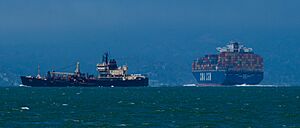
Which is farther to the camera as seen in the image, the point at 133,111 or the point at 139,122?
the point at 133,111

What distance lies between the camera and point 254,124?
298 ft

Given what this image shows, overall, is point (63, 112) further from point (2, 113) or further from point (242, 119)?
point (242, 119)

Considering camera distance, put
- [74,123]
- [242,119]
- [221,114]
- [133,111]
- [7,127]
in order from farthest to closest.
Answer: [133,111], [221,114], [242,119], [74,123], [7,127]

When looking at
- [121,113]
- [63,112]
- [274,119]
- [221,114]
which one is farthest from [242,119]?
[63,112]

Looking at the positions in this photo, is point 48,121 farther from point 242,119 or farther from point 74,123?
point 242,119

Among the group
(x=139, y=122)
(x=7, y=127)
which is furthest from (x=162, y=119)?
(x=7, y=127)

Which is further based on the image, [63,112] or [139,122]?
[63,112]

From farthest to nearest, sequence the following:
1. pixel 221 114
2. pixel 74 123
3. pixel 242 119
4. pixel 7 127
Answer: pixel 221 114
pixel 242 119
pixel 74 123
pixel 7 127

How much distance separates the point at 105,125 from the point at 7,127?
31.0ft

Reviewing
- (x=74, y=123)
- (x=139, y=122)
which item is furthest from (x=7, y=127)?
(x=139, y=122)

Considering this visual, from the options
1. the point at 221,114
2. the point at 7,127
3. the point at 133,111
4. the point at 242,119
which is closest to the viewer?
the point at 7,127

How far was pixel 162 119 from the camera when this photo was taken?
98500 mm

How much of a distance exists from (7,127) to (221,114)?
30742 mm

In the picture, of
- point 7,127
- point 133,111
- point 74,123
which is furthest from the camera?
point 133,111
